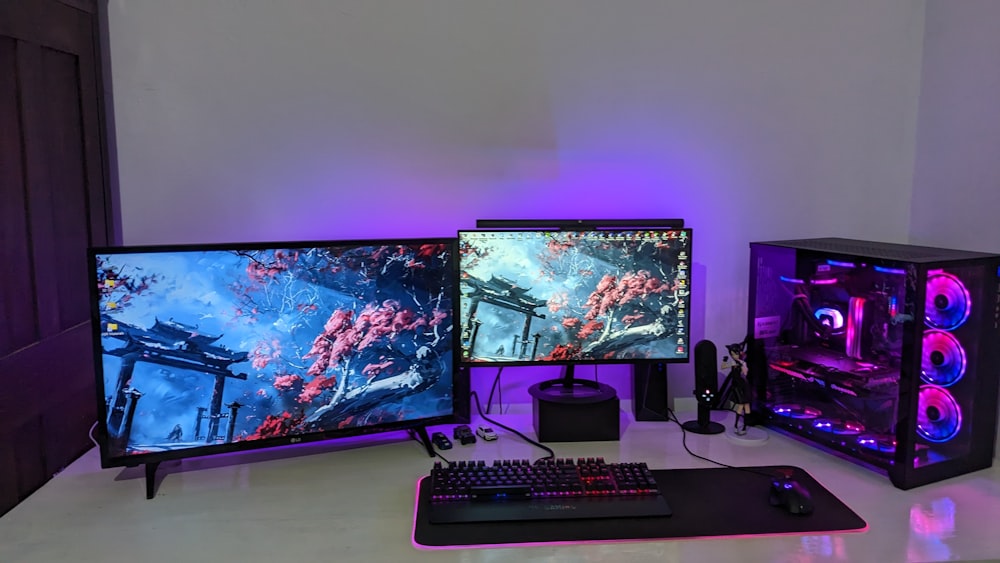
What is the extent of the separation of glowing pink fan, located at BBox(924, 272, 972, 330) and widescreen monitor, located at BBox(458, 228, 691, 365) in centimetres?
54

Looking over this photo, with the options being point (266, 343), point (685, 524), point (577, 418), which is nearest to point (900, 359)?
point (685, 524)

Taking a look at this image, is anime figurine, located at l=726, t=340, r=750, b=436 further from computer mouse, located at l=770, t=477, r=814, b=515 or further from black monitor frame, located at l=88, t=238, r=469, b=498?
black monitor frame, located at l=88, t=238, r=469, b=498

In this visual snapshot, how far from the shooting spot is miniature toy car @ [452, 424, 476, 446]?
1708 millimetres

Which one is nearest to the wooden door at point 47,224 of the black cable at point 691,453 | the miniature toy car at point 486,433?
the miniature toy car at point 486,433

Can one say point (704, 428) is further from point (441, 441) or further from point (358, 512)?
point (358, 512)

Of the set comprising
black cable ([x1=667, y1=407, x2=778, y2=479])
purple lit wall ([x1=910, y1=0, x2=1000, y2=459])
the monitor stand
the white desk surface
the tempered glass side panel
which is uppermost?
purple lit wall ([x1=910, y1=0, x2=1000, y2=459])

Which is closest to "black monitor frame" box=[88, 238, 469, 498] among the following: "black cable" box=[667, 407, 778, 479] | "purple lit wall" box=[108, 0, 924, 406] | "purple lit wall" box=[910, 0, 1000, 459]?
"purple lit wall" box=[108, 0, 924, 406]

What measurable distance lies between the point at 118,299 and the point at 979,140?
210cm

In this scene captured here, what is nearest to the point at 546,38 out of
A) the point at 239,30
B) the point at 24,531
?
the point at 239,30

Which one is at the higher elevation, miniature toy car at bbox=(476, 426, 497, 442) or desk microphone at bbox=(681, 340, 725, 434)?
desk microphone at bbox=(681, 340, 725, 434)

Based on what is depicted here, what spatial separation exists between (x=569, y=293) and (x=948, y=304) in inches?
34.1

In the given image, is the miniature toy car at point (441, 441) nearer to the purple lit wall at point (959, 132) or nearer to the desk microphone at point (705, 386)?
the desk microphone at point (705, 386)

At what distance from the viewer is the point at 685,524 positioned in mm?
1290

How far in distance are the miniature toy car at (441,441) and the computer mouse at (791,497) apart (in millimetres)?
755
